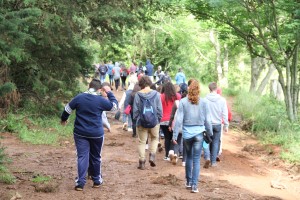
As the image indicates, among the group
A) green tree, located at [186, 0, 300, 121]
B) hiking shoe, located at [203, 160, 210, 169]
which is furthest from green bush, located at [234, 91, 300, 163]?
hiking shoe, located at [203, 160, 210, 169]

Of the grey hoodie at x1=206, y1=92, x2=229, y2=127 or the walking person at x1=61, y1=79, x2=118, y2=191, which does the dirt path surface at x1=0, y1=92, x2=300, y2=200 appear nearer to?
the walking person at x1=61, y1=79, x2=118, y2=191

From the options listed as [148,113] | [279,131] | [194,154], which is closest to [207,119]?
[194,154]

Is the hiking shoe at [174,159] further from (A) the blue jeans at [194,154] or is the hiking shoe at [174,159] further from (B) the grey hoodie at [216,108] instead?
(A) the blue jeans at [194,154]

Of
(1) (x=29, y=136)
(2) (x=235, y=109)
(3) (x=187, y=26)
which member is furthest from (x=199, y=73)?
(1) (x=29, y=136)

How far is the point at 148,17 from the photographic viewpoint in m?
16.1

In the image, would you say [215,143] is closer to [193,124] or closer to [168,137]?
[168,137]

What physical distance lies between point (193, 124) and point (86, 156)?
190 centimetres

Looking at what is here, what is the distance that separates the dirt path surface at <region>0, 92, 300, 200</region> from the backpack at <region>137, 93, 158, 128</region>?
105 cm

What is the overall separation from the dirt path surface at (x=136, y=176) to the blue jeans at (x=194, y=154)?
33cm

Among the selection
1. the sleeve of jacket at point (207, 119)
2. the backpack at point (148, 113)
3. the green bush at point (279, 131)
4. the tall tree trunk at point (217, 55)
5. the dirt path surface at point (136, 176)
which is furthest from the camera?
the tall tree trunk at point (217, 55)

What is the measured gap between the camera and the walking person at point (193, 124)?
301 inches

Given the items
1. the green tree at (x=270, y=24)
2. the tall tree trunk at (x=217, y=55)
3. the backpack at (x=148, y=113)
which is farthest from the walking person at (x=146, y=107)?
the tall tree trunk at (x=217, y=55)

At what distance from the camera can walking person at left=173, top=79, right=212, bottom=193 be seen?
763cm

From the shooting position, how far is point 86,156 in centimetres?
729
